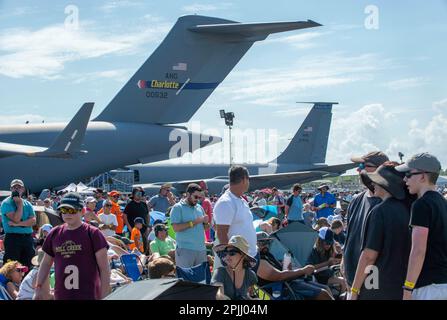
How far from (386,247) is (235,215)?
63.6 inches

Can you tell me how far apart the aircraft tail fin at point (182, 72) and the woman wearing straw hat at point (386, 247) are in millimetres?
16074

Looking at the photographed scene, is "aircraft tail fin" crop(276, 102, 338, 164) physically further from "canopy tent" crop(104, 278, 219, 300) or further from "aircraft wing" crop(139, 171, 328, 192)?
"canopy tent" crop(104, 278, 219, 300)

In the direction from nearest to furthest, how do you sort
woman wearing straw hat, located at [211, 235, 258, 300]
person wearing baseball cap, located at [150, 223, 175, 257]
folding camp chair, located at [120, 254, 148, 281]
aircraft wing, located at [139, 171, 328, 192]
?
1. woman wearing straw hat, located at [211, 235, 258, 300]
2. folding camp chair, located at [120, 254, 148, 281]
3. person wearing baseball cap, located at [150, 223, 175, 257]
4. aircraft wing, located at [139, 171, 328, 192]

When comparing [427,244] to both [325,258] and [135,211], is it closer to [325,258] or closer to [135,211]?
[325,258]

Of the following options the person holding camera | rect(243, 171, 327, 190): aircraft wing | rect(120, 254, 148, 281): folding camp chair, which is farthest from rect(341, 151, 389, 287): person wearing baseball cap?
rect(243, 171, 327, 190): aircraft wing

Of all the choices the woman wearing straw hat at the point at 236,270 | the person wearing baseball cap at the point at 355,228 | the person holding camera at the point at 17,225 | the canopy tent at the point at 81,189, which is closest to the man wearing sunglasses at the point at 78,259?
the woman wearing straw hat at the point at 236,270

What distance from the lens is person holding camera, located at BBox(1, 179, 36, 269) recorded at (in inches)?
337

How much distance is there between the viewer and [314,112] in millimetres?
39562

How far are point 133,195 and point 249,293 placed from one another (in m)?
7.24

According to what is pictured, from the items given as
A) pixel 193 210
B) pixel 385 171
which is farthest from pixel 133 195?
pixel 385 171

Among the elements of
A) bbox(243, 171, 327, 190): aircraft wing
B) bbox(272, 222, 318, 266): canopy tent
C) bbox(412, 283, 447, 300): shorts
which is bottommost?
bbox(243, 171, 327, 190): aircraft wing

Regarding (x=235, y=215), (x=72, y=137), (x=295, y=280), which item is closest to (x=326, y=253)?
(x=295, y=280)

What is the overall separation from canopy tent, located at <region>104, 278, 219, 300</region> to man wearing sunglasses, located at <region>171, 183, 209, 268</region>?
381cm
